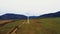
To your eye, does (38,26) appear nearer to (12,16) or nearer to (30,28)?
(30,28)

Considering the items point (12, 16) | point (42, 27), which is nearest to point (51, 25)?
point (42, 27)

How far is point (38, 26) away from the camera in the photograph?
1189mm

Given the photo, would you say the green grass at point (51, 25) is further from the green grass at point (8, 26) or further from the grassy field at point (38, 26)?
the green grass at point (8, 26)

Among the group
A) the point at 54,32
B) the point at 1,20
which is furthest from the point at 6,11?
the point at 54,32

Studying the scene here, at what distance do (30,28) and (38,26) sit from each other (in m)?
0.07

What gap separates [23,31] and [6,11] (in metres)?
0.29

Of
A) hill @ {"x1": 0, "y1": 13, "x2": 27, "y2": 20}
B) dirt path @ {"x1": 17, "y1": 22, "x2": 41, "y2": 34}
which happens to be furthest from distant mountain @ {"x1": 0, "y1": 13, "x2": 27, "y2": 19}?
dirt path @ {"x1": 17, "y1": 22, "x2": 41, "y2": 34}

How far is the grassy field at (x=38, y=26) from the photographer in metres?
1.15

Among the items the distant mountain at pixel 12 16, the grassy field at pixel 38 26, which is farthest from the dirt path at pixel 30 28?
the distant mountain at pixel 12 16

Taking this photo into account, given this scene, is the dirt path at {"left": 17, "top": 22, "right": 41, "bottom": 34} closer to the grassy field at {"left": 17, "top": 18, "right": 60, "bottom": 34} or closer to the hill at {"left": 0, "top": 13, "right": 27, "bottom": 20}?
the grassy field at {"left": 17, "top": 18, "right": 60, "bottom": 34}

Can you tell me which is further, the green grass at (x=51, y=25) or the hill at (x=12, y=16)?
the hill at (x=12, y=16)

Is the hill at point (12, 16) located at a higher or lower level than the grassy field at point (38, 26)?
higher

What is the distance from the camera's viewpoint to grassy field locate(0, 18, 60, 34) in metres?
1.15

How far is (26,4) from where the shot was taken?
1.34 metres
